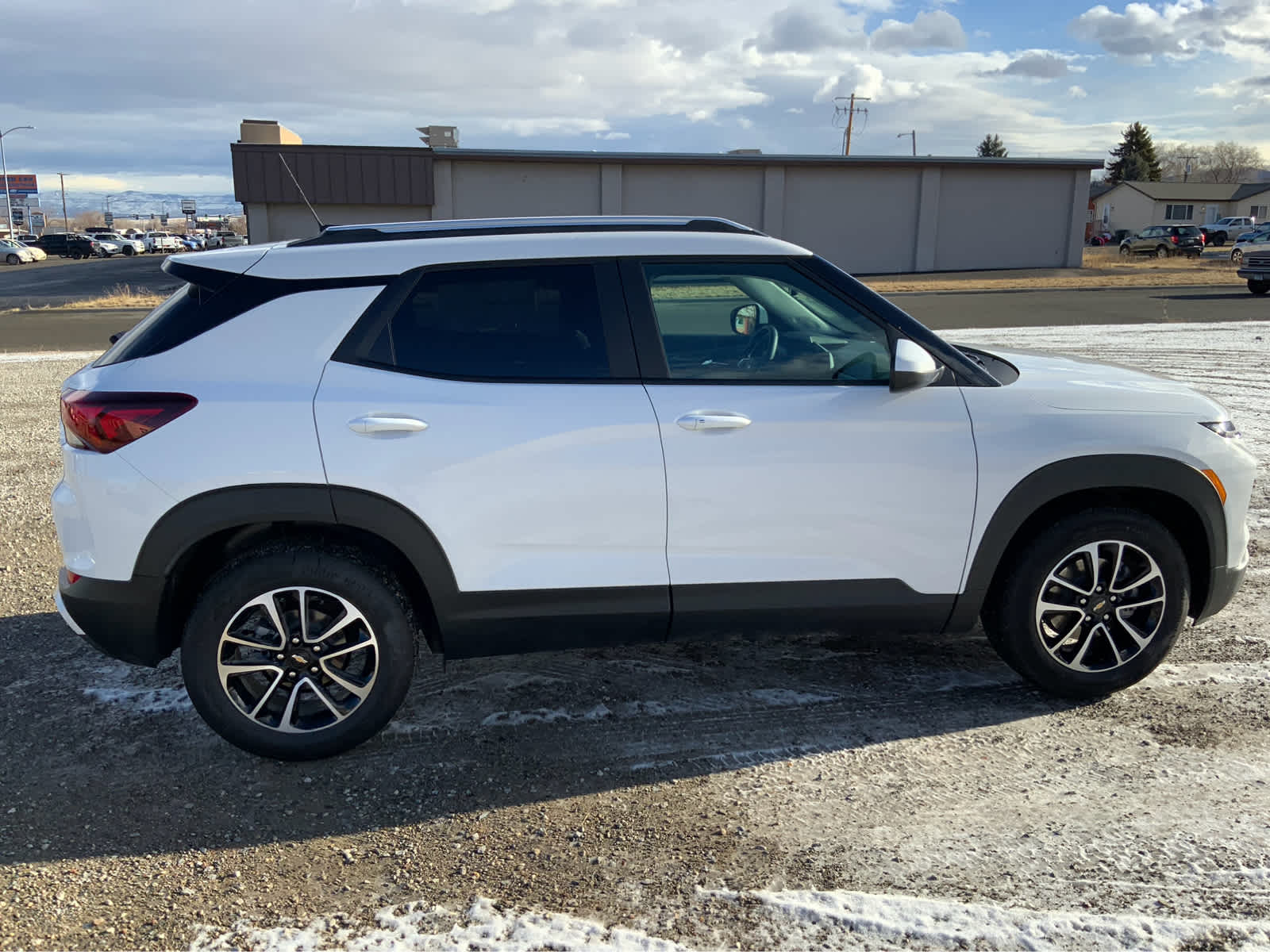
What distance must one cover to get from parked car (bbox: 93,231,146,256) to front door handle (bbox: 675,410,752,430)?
7630cm

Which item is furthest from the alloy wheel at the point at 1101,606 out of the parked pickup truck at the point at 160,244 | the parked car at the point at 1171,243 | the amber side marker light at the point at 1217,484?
the parked pickup truck at the point at 160,244

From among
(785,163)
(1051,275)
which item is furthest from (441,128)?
(1051,275)

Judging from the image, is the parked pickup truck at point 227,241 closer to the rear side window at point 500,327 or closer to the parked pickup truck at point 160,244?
the parked pickup truck at point 160,244

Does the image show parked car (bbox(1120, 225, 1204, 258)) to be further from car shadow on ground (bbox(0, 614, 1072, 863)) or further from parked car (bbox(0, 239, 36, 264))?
parked car (bbox(0, 239, 36, 264))

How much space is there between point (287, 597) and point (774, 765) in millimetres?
1814

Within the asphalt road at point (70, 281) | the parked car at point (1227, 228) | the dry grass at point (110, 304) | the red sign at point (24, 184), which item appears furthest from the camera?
the red sign at point (24, 184)

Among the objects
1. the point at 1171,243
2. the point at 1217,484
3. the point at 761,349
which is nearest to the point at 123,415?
the point at 761,349

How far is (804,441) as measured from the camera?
3.58 m

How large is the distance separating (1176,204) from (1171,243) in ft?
120

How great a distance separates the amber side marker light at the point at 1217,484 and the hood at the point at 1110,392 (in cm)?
22

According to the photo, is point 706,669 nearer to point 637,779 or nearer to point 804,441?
point 637,779

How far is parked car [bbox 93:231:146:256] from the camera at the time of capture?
70062mm

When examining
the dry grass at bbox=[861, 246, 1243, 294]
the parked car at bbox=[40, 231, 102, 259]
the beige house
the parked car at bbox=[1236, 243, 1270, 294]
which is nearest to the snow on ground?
the parked car at bbox=[1236, 243, 1270, 294]

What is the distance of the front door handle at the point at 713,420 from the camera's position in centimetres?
351
